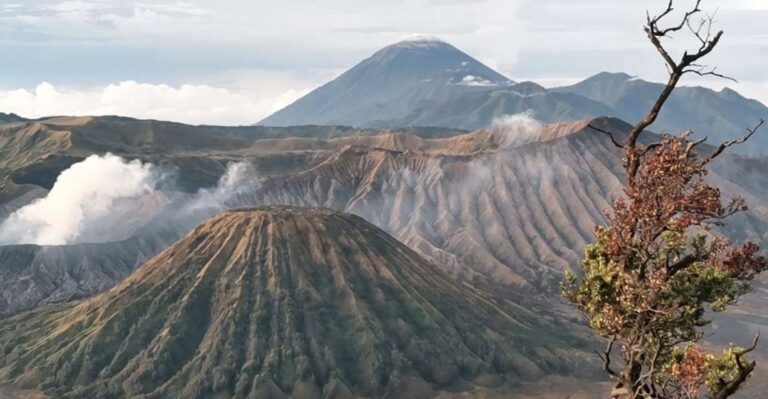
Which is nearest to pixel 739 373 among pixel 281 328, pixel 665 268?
pixel 665 268

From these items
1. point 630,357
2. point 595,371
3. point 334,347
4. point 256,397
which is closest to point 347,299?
point 334,347

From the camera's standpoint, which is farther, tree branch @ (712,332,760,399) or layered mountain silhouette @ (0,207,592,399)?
layered mountain silhouette @ (0,207,592,399)

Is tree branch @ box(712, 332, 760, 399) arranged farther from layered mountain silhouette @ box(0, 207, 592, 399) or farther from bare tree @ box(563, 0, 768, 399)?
layered mountain silhouette @ box(0, 207, 592, 399)

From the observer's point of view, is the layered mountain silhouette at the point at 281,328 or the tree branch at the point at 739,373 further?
the layered mountain silhouette at the point at 281,328

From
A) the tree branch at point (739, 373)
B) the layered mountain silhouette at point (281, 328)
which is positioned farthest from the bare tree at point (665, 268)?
the layered mountain silhouette at point (281, 328)

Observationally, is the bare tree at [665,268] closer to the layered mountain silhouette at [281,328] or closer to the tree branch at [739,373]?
the tree branch at [739,373]

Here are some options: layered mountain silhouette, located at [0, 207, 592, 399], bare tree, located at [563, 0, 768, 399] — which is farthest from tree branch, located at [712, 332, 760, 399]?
layered mountain silhouette, located at [0, 207, 592, 399]

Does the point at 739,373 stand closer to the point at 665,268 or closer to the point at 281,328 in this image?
the point at 665,268

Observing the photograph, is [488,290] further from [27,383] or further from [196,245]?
[27,383]
